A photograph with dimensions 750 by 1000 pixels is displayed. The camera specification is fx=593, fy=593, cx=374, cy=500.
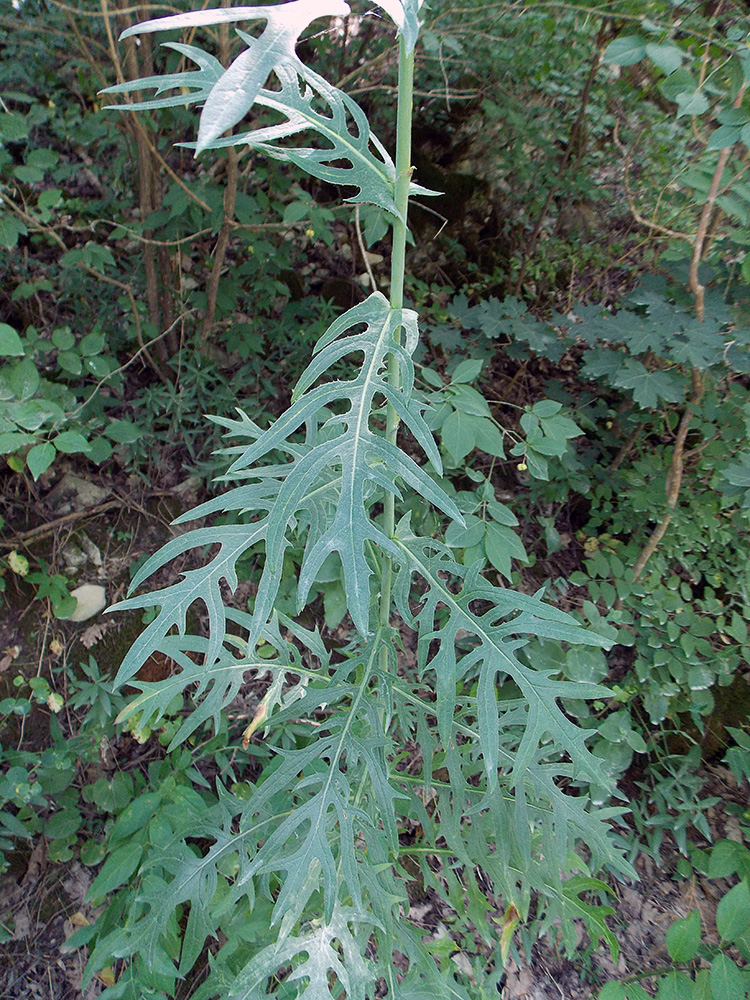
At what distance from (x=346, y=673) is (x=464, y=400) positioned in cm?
82

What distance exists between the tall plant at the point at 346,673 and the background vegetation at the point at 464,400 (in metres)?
0.09

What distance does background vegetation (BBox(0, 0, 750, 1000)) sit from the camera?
1.51 metres

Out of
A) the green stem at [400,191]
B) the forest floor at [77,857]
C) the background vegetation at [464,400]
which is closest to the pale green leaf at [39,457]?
the background vegetation at [464,400]

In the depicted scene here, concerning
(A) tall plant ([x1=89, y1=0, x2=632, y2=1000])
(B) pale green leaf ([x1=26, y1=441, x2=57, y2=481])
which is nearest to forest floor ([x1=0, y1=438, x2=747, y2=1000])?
(A) tall plant ([x1=89, y1=0, x2=632, y2=1000])

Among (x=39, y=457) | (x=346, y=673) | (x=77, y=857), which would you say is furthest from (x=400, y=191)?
(x=77, y=857)

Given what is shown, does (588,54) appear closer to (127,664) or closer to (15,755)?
(127,664)

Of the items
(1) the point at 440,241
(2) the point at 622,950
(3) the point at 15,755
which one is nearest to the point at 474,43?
(1) the point at 440,241

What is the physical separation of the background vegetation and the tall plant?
0.31 feet

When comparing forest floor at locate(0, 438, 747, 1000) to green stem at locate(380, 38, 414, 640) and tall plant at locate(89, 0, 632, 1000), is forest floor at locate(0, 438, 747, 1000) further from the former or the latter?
green stem at locate(380, 38, 414, 640)

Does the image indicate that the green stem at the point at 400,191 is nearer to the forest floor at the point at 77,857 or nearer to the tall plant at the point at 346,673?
the tall plant at the point at 346,673

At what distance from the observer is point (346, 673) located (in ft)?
3.28

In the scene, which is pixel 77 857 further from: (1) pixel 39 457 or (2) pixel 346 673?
(2) pixel 346 673

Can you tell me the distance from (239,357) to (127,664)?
1801 mm

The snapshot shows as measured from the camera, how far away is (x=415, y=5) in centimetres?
60
